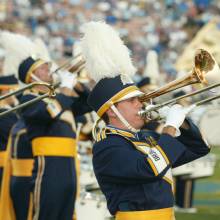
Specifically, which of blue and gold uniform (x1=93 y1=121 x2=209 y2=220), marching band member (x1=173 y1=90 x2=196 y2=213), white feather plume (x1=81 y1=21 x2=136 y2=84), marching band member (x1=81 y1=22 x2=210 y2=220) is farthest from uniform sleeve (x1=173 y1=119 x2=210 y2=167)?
marching band member (x1=173 y1=90 x2=196 y2=213)

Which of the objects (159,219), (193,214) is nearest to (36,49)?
(193,214)

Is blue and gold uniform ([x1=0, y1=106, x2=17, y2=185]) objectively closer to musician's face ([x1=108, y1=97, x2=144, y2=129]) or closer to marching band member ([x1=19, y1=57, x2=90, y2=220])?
marching band member ([x1=19, y1=57, x2=90, y2=220])

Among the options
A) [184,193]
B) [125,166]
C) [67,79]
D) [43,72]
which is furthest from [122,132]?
[184,193]

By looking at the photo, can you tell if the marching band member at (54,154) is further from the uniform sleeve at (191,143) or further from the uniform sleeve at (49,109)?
the uniform sleeve at (191,143)

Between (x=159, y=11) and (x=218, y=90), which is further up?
(x=159, y=11)

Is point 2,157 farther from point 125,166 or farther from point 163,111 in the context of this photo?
point 125,166

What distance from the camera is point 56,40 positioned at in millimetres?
17391

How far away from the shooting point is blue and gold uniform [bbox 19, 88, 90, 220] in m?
5.90

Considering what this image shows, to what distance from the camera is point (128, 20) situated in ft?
64.2

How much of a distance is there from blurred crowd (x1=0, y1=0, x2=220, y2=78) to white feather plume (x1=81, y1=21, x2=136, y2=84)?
1202cm

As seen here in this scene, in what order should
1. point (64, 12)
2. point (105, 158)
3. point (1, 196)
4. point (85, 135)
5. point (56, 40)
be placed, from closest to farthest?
1. point (105, 158)
2. point (1, 196)
3. point (85, 135)
4. point (56, 40)
5. point (64, 12)

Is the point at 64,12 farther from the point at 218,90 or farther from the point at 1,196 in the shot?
the point at 218,90

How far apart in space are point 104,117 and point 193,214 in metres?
4.68

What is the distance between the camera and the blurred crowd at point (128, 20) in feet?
57.2
